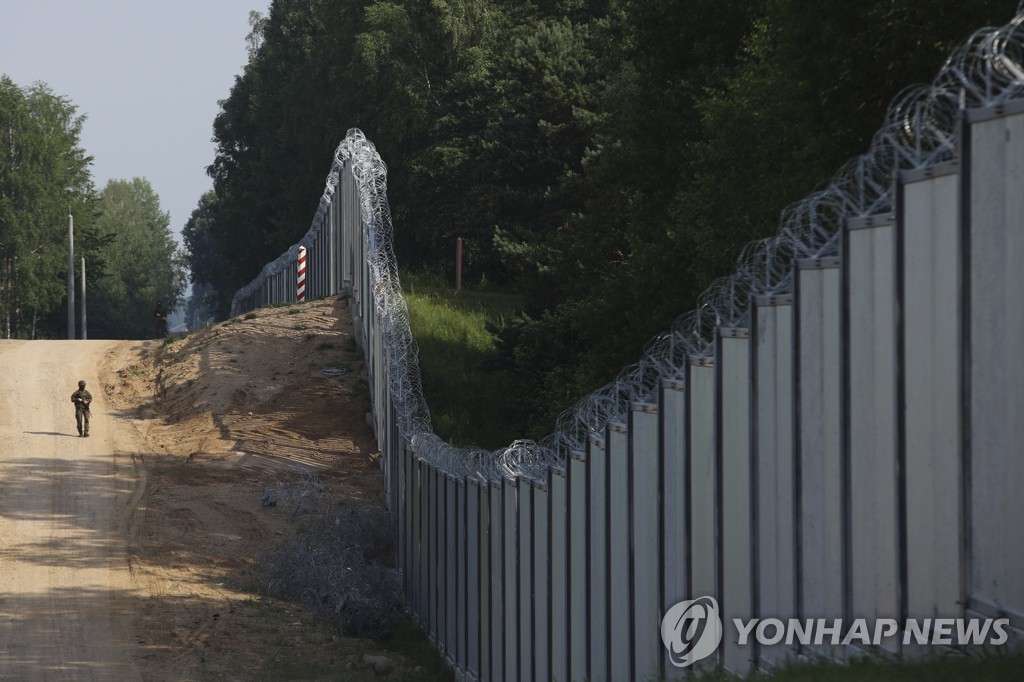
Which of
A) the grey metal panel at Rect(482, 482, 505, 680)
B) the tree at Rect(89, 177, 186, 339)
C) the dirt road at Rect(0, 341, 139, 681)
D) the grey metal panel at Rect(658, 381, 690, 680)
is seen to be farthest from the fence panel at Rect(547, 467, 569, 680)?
the tree at Rect(89, 177, 186, 339)

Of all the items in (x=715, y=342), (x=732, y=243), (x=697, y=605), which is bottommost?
(x=697, y=605)

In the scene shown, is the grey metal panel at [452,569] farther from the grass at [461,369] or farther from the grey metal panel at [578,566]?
the grass at [461,369]

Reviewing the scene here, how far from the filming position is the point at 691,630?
848cm

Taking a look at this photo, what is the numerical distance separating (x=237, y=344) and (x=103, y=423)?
12.0 ft

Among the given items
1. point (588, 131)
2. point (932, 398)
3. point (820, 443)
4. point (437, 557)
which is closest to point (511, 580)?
point (437, 557)

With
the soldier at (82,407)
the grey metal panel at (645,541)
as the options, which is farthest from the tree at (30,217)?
the grey metal panel at (645,541)

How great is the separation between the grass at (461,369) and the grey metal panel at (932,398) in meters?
20.3

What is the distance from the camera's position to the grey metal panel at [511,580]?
42.0 ft

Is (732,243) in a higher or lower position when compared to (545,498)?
higher

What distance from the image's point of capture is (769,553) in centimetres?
766

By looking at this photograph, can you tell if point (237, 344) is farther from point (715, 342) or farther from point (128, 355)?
point (715, 342)

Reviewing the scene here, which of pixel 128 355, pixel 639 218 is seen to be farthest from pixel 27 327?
pixel 639 218

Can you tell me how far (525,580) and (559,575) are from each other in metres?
1.16

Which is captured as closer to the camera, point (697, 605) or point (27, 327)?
point (697, 605)
